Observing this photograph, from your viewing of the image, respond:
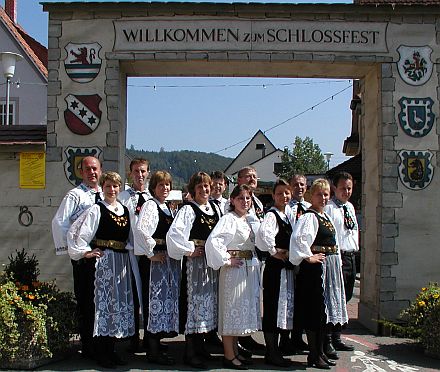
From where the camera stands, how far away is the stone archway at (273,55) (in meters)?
8.43

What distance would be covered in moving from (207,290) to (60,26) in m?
4.38

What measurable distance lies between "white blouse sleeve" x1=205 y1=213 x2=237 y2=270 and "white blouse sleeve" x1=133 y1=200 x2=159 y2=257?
1.97 feet

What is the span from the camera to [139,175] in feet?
23.4

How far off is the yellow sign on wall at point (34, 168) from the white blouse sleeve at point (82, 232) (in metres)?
2.46

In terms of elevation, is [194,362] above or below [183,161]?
below

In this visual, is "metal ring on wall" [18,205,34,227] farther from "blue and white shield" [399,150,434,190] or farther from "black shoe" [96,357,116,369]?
"blue and white shield" [399,150,434,190]

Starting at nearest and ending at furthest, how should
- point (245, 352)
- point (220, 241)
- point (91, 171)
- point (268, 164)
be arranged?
1. point (220, 241)
2. point (91, 171)
3. point (245, 352)
4. point (268, 164)

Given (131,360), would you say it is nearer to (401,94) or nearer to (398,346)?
(398,346)

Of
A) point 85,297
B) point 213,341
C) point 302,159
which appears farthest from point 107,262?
point 302,159

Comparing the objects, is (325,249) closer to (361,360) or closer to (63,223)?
(361,360)

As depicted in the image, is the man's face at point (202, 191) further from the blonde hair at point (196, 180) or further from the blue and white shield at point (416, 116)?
the blue and white shield at point (416, 116)

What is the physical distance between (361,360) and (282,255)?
1537mm

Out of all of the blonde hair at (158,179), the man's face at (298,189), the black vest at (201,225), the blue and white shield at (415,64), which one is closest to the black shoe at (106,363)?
the black vest at (201,225)

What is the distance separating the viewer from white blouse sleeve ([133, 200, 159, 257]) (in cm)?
626
